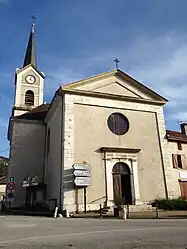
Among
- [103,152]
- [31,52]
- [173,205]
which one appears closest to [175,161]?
[173,205]

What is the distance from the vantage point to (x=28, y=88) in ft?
104

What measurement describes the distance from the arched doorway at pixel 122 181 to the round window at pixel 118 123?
8.46 feet

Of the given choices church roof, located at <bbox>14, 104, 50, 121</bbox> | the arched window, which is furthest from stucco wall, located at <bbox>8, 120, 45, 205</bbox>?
the arched window

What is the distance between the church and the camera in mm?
18000

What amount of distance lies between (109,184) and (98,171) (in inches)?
45.7

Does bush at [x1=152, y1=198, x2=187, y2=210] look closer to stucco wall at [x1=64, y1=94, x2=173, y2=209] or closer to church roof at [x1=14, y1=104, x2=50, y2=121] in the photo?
stucco wall at [x1=64, y1=94, x2=173, y2=209]

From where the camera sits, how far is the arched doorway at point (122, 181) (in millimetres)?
18906

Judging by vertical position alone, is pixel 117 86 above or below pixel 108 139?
above

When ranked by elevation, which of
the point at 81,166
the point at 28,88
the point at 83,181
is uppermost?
the point at 28,88

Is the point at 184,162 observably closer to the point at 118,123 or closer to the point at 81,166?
the point at 118,123

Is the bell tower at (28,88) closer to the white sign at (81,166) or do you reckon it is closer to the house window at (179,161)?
the white sign at (81,166)

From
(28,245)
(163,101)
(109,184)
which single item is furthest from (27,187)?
(28,245)

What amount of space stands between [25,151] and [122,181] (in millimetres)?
10927

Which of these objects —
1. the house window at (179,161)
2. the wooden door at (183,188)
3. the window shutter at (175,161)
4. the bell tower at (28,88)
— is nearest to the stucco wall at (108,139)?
the window shutter at (175,161)
